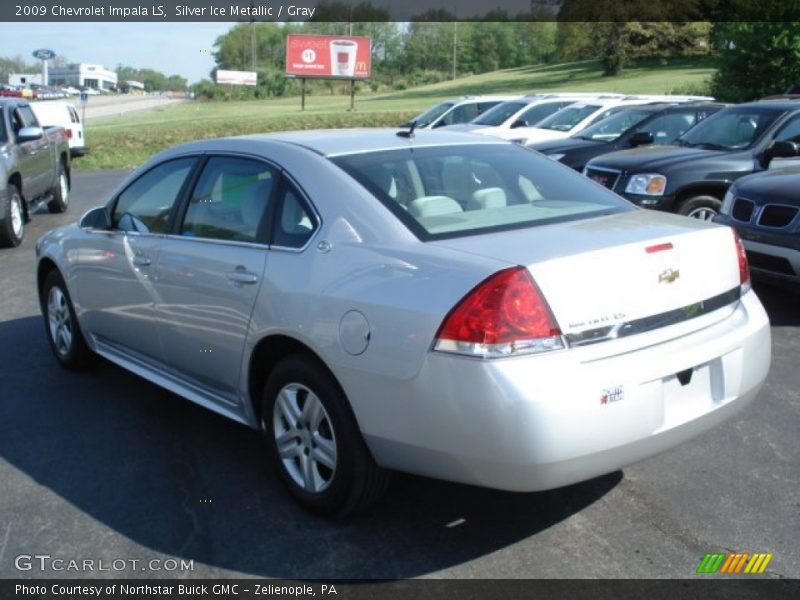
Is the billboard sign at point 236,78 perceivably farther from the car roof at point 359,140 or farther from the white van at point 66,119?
the car roof at point 359,140

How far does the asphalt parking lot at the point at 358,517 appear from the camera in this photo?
3533 mm

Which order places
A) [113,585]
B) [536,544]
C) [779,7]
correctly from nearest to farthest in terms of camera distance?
[113,585]
[536,544]
[779,7]

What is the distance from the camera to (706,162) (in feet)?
28.9

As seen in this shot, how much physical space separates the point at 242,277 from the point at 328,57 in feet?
189

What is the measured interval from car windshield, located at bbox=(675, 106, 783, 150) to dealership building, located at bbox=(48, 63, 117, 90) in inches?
3993

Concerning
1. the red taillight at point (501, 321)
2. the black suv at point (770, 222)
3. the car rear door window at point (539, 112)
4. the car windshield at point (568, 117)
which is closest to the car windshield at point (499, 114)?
the car rear door window at point (539, 112)

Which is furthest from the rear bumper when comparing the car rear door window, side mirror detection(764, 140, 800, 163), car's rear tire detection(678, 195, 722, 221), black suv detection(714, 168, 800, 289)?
the car rear door window

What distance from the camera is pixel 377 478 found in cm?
368

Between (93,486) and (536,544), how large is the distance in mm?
2090

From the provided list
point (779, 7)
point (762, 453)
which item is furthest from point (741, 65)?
point (762, 453)

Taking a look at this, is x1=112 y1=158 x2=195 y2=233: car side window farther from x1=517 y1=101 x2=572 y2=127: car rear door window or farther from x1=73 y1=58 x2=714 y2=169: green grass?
x1=73 y1=58 x2=714 y2=169: green grass

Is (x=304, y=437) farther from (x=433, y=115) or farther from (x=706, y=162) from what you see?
(x=433, y=115)

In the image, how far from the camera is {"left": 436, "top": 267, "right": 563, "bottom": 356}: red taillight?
3.18 m

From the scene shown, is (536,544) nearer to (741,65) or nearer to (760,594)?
(760,594)
